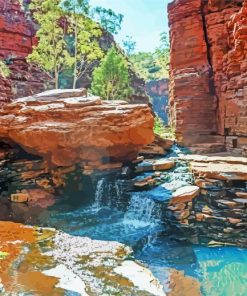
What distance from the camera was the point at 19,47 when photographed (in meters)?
25.3

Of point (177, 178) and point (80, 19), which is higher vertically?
point (80, 19)

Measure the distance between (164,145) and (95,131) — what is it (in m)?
4.75

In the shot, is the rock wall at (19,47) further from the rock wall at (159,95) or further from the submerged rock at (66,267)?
the rock wall at (159,95)

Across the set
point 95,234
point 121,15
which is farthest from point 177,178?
point 121,15

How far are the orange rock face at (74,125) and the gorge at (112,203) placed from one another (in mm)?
30

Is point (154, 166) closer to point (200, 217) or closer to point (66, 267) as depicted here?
point (200, 217)

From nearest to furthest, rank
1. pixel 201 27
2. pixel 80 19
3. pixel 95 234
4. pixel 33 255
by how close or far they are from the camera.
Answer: pixel 33 255 < pixel 95 234 < pixel 201 27 < pixel 80 19

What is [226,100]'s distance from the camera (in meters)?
14.5

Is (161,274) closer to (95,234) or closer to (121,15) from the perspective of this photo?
(95,234)

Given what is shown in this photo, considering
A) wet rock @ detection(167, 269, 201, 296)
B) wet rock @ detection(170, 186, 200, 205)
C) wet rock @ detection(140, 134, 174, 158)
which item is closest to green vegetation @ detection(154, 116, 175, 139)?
wet rock @ detection(140, 134, 174, 158)

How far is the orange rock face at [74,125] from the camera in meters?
8.77

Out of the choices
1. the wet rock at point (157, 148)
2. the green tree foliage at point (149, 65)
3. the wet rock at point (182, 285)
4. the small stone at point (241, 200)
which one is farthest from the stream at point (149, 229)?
the green tree foliage at point (149, 65)

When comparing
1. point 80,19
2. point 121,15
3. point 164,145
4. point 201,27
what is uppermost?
point 121,15

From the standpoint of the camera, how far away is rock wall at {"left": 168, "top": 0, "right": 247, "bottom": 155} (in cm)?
1420
